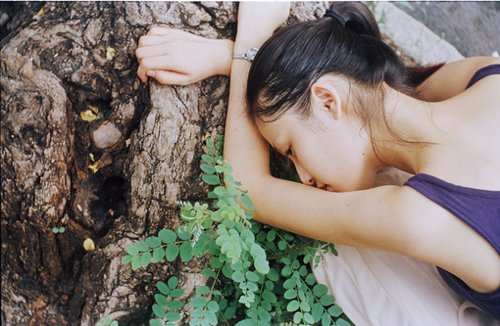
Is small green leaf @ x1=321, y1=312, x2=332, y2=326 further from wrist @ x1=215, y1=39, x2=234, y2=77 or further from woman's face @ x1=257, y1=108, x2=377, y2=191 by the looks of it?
wrist @ x1=215, y1=39, x2=234, y2=77

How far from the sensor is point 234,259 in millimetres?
1698

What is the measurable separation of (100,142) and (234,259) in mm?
1065

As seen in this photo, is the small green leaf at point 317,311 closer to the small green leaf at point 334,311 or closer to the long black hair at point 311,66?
the small green leaf at point 334,311

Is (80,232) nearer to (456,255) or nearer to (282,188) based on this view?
(282,188)

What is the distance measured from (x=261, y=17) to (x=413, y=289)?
56.1 inches

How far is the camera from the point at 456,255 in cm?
198

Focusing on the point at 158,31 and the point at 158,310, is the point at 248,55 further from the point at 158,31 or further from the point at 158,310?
the point at 158,310

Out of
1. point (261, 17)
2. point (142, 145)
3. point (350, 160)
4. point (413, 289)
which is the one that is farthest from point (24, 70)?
point (413, 289)

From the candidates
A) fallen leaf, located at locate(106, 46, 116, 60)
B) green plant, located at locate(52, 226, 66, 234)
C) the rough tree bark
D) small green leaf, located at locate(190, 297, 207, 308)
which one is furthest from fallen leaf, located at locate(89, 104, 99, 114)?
small green leaf, located at locate(190, 297, 207, 308)

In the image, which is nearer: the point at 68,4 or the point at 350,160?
the point at 350,160

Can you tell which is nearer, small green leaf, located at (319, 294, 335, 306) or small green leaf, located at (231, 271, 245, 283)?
small green leaf, located at (231, 271, 245, 283)

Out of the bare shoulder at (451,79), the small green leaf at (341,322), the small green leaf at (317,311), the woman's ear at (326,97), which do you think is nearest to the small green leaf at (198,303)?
the small green leaf at (317,311)

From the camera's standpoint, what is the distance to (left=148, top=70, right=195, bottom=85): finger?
236 centimetres

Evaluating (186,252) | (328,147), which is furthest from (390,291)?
(186,252)
